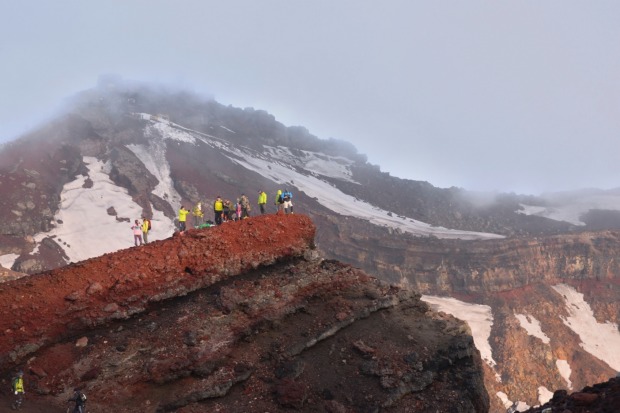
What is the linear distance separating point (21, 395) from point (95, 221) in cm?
4514

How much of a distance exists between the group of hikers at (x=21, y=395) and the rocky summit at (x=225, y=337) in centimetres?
20

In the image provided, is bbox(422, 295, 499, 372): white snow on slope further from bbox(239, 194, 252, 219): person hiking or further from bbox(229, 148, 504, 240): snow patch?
bbox(239, 194, 252, 219): person hiking

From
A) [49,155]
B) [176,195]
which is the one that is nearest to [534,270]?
[176,195]

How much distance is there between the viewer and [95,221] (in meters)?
54.0

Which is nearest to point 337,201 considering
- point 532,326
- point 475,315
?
point 475,315

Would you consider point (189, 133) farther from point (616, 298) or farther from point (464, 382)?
point (464, 382)

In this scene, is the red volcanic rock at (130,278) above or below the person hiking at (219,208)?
below

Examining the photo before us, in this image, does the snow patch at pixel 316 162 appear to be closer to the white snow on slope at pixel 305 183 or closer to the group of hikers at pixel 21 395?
the white snow on slope at pixel 305 183

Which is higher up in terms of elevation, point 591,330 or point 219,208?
point 219,208

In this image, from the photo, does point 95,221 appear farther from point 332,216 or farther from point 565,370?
point 565,370

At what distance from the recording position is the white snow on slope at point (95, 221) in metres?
49.3

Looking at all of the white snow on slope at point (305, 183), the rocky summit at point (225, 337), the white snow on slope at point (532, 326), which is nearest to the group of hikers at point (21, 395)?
the rocky summit at point (225, 337)

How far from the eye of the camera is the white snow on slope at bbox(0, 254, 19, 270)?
4259 centimetres

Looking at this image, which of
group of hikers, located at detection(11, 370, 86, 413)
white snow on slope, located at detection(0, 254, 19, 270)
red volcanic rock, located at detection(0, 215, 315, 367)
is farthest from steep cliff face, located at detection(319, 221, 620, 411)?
group of hikers, located at detection(11, 370, 86, 413)
